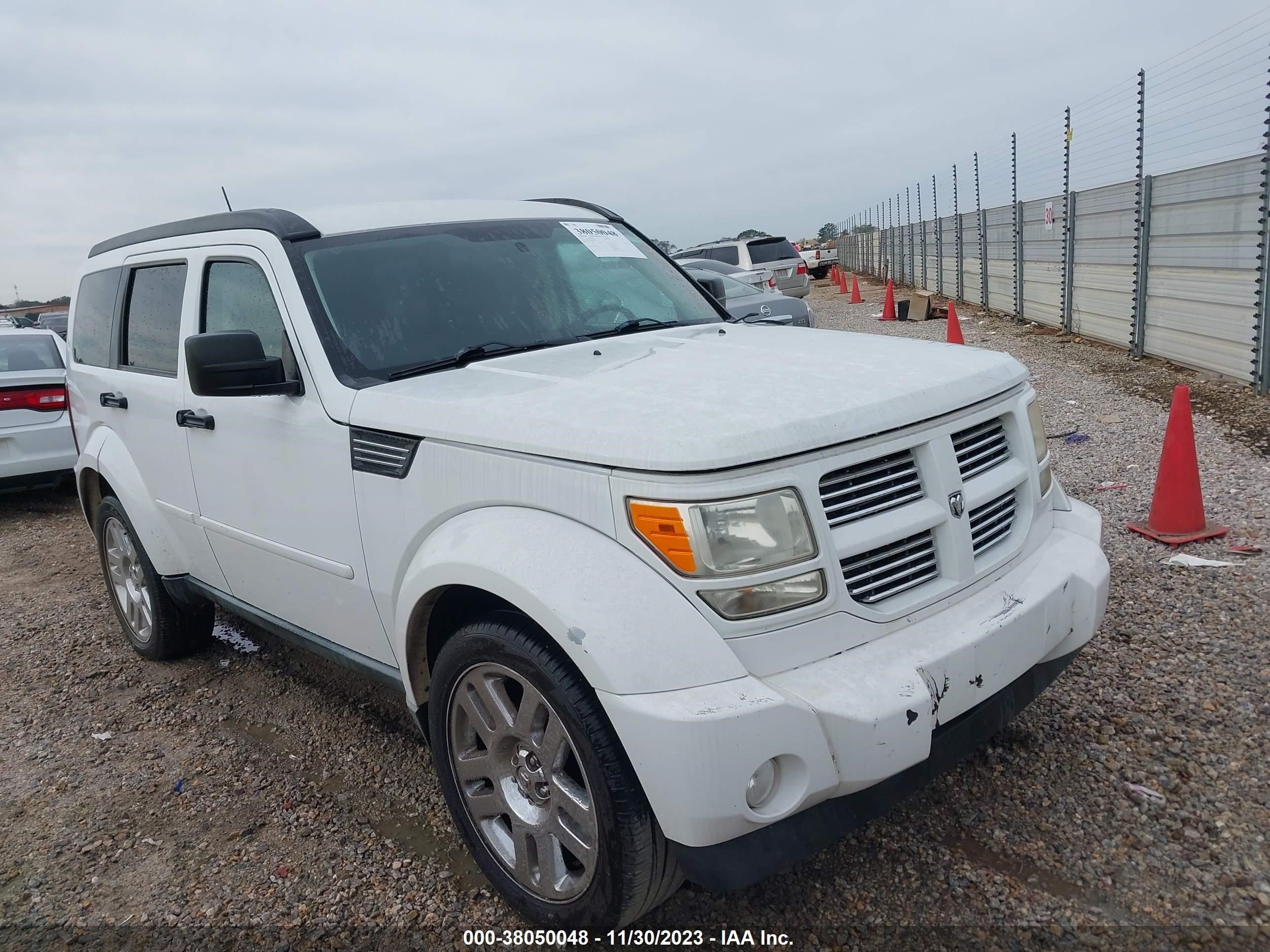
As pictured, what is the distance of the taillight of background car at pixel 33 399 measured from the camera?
8180 mm

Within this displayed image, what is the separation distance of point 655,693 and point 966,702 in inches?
31.7

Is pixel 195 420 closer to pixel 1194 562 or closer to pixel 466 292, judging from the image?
pixel 466 292

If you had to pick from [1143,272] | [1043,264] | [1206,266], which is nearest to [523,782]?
[1206,266]

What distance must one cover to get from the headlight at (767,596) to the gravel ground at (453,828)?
98 centimetres

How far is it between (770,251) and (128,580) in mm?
17157

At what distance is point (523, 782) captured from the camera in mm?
2471

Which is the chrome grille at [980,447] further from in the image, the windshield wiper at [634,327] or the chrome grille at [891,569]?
the windshield wiper at [634,327]

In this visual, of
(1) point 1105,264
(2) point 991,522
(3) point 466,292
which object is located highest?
(3) point 466,292

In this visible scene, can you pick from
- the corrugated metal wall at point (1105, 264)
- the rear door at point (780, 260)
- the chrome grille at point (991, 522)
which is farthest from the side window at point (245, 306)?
the rear door at point (780, 260)

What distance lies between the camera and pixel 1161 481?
16.3 ft

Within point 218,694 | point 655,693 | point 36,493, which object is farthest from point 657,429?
point 36,493

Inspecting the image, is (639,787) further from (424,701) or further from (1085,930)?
(1085,930)

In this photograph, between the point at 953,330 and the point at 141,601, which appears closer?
the point at 141,601

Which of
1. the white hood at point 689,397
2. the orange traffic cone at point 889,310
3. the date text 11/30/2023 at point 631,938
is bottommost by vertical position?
the date text 11/30/2023 at point 631,938
